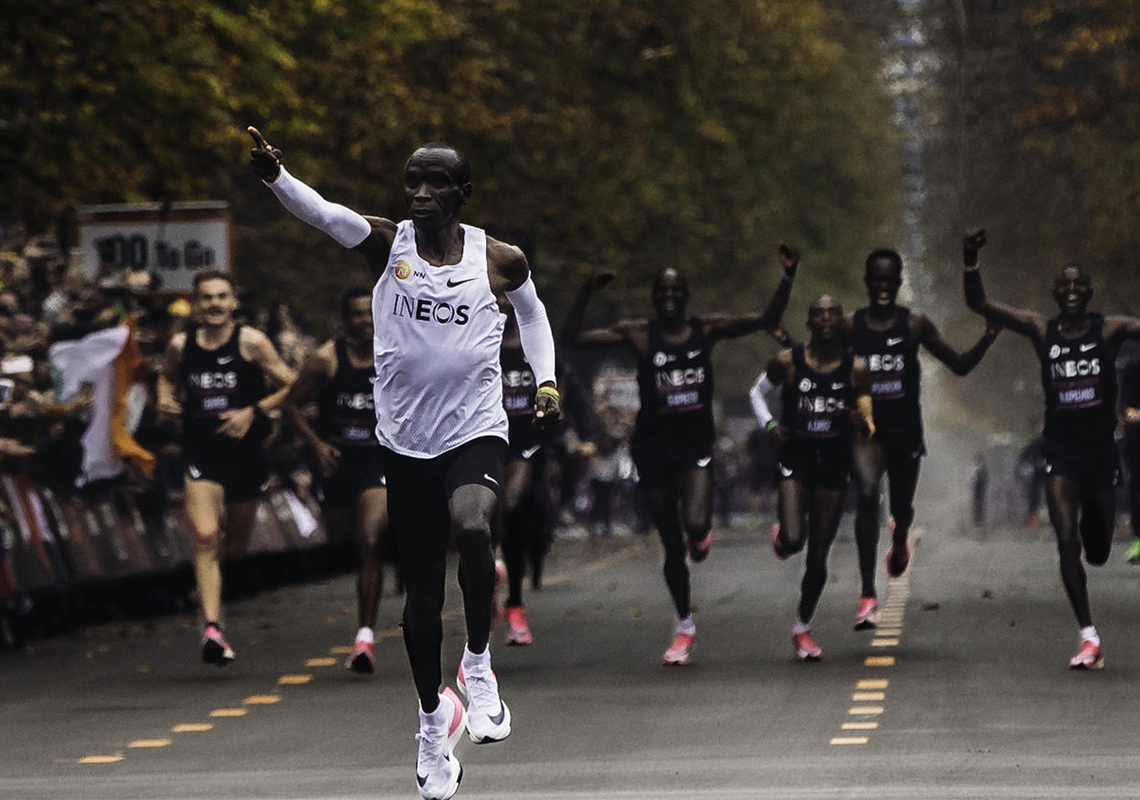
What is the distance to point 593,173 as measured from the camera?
34.4 m

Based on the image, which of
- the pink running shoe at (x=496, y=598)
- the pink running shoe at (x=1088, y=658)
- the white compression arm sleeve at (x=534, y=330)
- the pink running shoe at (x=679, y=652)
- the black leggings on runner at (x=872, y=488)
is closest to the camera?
the white compression arm sleeve at (x=534, y=330)

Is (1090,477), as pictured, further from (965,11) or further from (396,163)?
(965,11)

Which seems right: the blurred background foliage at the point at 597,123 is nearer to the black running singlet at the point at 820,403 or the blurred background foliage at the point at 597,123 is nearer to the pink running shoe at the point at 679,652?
the black running singlet at the point at 820,403

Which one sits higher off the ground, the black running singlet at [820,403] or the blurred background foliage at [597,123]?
the blurred background foliage at [597,123]

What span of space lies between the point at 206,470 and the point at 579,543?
21.7m

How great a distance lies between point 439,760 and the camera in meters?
8.23

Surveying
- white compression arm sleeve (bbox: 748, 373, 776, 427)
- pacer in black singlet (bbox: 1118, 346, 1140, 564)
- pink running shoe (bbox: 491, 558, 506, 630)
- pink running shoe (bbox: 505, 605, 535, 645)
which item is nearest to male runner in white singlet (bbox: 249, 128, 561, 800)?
pink running shoe (bbox: 491, 558, 506, 630)

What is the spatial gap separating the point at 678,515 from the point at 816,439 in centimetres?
91

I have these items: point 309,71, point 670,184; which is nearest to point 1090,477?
point 309,71

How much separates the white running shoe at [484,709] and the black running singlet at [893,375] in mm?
6667

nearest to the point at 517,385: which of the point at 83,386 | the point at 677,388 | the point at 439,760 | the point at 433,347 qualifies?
the point at 677,388

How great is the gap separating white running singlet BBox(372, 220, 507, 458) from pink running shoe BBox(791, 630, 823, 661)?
5232 mm

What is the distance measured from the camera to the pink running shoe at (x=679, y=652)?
1342cm

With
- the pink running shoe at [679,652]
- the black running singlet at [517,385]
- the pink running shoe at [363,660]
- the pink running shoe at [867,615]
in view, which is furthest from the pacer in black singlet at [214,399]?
the pink running shoe at [867,615]
